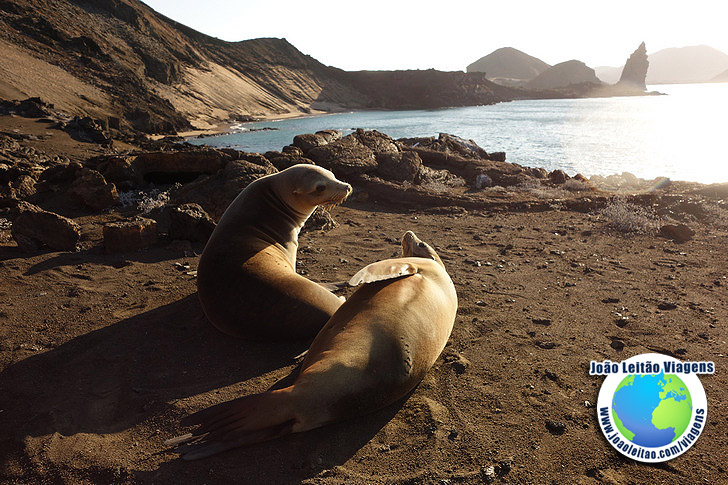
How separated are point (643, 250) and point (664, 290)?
1.74 m

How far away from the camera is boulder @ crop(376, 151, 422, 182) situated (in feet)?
35.2

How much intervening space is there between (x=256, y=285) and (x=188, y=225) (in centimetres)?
288

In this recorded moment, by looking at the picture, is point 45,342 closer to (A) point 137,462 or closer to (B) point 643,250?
(A) point 137,462

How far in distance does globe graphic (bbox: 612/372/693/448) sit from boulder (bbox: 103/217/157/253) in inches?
214

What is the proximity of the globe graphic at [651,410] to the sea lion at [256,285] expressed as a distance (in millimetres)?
2218

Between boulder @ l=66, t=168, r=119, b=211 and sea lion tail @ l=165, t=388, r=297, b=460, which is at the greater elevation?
boulder @ l=66, t=168, r=119, b=211

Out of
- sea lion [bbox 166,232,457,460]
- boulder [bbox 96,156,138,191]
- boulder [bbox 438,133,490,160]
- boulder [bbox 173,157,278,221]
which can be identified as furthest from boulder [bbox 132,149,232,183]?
boulder [bbox 438,133,490,160]

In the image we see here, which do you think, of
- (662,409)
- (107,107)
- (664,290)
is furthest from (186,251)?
(107,107)

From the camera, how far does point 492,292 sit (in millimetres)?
4730

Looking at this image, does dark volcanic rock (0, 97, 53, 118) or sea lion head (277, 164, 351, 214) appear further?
dark volcanic rock (0, 97, 53, 118)

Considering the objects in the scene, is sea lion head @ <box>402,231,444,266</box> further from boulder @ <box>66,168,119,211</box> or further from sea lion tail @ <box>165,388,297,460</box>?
boulder @ <box>66,168,119,211</box>

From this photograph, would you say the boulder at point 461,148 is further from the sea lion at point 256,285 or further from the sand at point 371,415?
the sea lion at point 256,285

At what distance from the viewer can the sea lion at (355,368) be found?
7.72 ft

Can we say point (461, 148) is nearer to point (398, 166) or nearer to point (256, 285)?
point (398, 166)
